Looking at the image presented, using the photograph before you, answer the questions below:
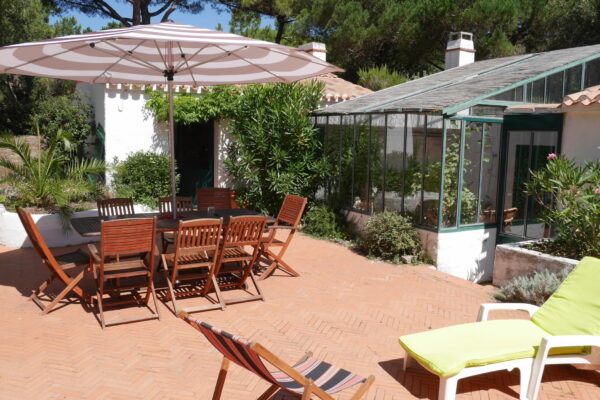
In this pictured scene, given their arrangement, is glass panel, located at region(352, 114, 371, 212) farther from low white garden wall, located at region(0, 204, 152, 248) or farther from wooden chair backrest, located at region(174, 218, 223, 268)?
low white garden wall, located at region(0, 204, 152, 248)

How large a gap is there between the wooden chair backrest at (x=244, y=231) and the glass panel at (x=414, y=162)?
351 centimetres

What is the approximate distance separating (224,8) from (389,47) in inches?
275

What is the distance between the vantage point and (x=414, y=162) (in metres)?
8.48

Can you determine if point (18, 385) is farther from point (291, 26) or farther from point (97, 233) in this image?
point (291, 26)

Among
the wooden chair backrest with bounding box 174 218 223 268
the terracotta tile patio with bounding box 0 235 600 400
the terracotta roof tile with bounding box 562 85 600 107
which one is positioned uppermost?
the terracotta roof tile with bounding box 562 85 600 107

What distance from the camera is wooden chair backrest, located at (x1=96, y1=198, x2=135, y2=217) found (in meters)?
7.08

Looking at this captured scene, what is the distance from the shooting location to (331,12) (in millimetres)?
20359

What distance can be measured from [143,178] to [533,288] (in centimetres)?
777

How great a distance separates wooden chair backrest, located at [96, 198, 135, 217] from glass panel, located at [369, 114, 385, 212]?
4410 millimetres

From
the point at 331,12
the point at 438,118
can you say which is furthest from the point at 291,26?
the point at 438,118

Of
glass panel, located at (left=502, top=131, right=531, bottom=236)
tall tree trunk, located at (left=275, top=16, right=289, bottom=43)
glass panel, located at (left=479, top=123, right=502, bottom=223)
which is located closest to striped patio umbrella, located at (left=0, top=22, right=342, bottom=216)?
glass panel, located at (left=479, top=123, right=502, bottom=223)

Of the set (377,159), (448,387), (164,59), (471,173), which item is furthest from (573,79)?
(448,387)

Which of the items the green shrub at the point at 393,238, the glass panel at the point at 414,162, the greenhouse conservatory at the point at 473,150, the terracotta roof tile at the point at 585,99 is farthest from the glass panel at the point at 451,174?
the terracotta roof tile at the point at 585,99

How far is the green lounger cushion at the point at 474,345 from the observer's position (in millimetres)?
3777
